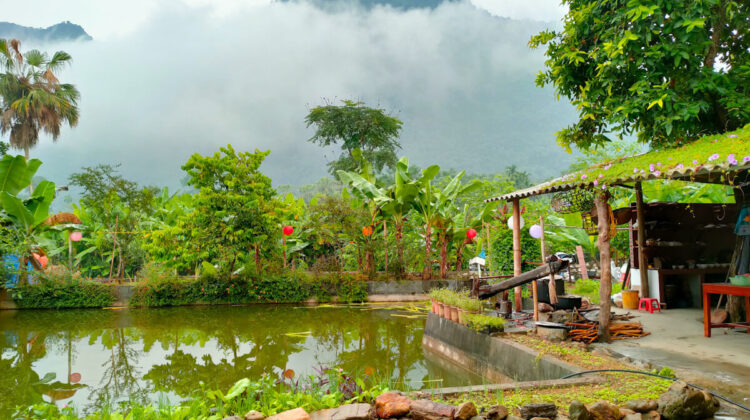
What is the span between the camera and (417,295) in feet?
47.0

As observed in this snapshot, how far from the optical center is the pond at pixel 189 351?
630 centimetres

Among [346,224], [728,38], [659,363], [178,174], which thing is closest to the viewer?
[659,363]

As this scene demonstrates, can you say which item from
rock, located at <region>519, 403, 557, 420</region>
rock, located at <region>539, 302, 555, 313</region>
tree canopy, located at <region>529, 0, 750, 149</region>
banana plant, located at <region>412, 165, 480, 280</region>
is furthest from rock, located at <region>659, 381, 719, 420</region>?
banana plant, located at <region>412, 165, 480, 280</region>

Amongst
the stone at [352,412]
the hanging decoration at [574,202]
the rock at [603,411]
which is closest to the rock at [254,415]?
the stone at [352,412]

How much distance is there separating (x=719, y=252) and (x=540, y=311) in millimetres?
4086

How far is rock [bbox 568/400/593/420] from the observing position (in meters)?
3.42

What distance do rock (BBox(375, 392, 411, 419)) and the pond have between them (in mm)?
1038

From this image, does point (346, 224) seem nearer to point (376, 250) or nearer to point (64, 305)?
point (376, 250)

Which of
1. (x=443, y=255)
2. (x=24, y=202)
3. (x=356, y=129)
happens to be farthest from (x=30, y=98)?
(x=443, y=255)

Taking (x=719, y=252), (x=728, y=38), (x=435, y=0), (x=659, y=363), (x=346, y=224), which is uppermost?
(x=435, y=0)

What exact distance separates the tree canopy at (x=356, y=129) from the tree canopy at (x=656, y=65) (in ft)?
65.2

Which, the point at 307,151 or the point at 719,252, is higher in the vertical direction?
the point at 307,151

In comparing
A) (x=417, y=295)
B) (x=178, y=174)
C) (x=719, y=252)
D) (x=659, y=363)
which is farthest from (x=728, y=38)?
(x=178, y=174)

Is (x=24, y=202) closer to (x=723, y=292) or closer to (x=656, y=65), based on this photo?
(x=656, y=65)
